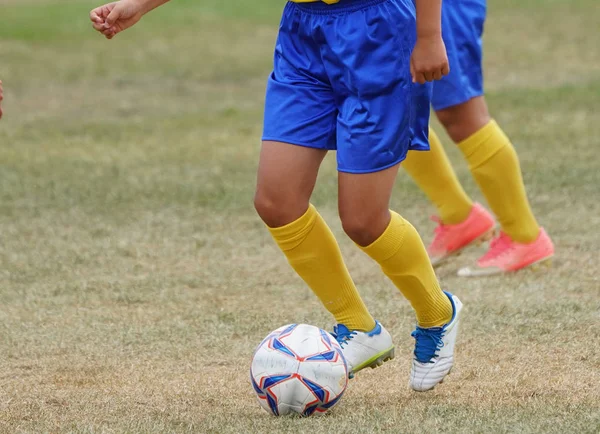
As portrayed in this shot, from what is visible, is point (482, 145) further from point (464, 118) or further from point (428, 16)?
point (428, 16)

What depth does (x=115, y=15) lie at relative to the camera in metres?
3.43

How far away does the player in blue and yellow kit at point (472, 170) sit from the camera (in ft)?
16.2

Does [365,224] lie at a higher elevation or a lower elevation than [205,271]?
higher

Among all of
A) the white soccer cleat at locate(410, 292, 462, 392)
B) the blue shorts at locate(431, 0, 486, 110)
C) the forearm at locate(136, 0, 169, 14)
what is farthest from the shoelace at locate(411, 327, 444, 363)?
the blue shorts at locate(431, 0, 486, 110)

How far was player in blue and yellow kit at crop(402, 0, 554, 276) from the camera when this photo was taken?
4.93m

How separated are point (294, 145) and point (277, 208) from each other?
0.20 metres

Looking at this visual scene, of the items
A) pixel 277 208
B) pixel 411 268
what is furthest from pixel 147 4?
pixel 411 268

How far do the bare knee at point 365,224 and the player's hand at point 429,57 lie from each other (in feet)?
1.46

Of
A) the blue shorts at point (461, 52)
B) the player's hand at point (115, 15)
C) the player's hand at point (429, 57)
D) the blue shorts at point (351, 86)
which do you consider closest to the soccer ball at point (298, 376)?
the blue shorts at point (351, 86)

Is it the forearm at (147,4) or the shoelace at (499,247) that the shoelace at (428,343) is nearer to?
the forearm at (147,4)

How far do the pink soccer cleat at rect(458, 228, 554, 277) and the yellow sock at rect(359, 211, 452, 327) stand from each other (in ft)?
5.62

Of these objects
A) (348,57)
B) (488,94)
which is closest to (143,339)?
(348,57)

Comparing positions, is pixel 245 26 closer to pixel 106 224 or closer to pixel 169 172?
pixel 169 172

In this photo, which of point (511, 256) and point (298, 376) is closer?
point (298, 376)
